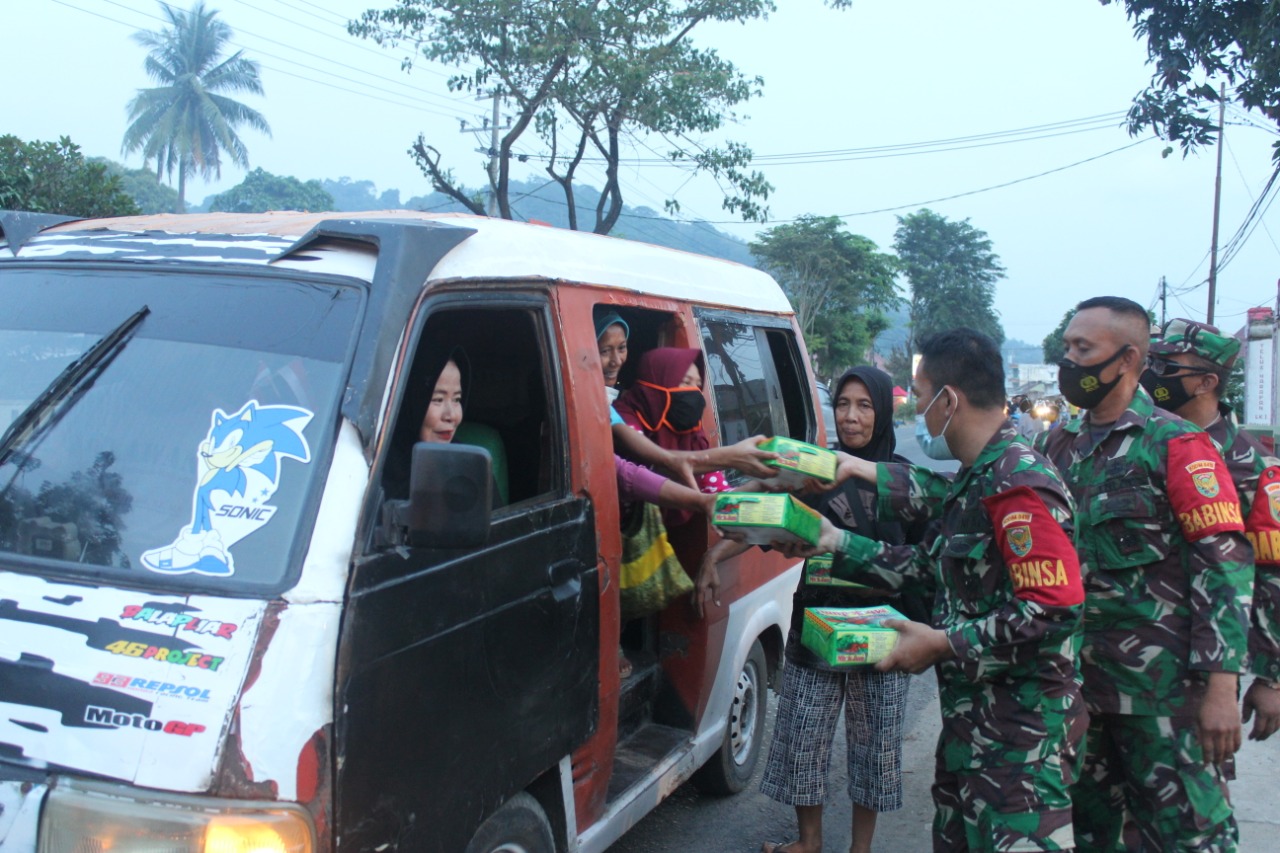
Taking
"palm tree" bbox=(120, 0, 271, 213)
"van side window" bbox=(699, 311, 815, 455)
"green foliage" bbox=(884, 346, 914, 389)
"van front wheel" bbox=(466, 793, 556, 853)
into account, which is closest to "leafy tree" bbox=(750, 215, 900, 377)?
"green foliage" bbox=(884, 346, 914, 389)

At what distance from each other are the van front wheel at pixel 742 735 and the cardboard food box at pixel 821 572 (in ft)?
2.89

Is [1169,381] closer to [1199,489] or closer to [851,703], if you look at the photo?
[1199,489]

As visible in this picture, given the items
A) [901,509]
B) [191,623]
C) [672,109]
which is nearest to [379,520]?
[191,623]

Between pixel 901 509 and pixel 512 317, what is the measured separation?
130 cm

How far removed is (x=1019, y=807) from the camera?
267 cm

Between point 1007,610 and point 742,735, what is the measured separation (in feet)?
7.92

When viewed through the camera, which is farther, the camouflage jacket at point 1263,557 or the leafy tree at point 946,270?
the leafy tree at point 946,270

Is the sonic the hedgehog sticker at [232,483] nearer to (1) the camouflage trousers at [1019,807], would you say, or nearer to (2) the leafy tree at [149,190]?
(1) the camouflage trousers at [1019,807]

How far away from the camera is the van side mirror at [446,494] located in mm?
2090

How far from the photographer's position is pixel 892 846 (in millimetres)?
4270

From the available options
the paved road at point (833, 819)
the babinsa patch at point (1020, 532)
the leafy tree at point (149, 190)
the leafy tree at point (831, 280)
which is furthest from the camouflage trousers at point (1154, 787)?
the leafy tree at point (149, 190)

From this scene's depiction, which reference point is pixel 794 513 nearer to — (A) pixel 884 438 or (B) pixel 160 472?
(A) pixel 884 438

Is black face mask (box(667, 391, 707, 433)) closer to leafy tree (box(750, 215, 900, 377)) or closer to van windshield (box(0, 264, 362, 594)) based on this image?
van windshield (box(0, 264, 362, 594))

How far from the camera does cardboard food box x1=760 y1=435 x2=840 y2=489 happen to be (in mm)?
3088
